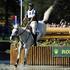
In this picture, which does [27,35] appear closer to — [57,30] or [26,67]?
[26,67]

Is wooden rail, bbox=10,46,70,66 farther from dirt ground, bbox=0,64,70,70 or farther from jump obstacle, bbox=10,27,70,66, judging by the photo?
dirt ground, bbox=0,64,70,70

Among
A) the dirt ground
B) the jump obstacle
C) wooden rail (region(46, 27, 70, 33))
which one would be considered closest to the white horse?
the jump obstacle

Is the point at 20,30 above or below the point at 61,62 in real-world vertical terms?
above

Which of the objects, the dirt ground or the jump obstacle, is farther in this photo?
the jump obstacle

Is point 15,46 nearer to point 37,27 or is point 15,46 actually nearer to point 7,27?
point 37,27

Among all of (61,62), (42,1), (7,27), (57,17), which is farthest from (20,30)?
(42,1)

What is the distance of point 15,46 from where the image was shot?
19172mm

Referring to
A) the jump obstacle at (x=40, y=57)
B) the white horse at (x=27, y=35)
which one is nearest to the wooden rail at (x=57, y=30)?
the white horse at (x=27, y=35)

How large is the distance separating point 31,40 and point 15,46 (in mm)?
721

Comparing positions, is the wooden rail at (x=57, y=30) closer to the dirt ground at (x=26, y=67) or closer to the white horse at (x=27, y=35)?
the white horse at (x=27, y=35)

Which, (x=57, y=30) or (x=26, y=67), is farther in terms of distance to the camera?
(x=57, y=30)

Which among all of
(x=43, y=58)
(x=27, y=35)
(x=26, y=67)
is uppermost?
(x=27, y=35)

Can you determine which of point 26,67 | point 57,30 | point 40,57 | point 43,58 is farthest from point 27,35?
point 57,30

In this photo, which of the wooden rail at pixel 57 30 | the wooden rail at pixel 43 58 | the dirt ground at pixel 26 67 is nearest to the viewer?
the dirt ground at pixel 26 67
